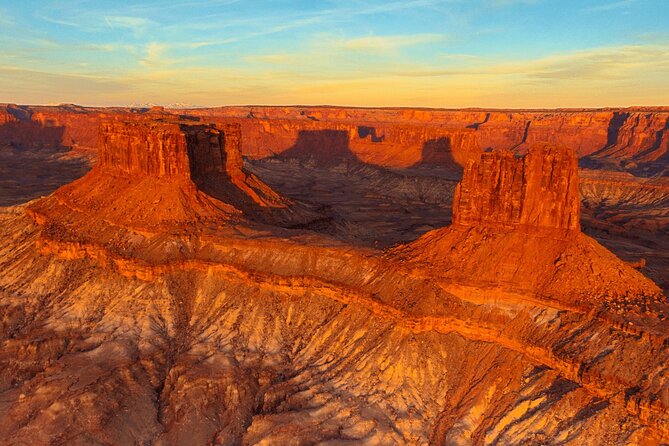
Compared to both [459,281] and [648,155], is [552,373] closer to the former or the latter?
[459,281]

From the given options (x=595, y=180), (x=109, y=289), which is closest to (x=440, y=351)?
(x=109, y=289)

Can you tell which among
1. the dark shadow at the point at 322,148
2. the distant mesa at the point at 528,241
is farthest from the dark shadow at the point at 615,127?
the distant mesa at the point at 528,241

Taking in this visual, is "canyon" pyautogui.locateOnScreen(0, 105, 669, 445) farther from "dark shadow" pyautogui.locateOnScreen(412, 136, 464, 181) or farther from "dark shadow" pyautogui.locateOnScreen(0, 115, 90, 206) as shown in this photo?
"dark shadow" pyautogui.locateOnScreen(412, 136, 464, 181)

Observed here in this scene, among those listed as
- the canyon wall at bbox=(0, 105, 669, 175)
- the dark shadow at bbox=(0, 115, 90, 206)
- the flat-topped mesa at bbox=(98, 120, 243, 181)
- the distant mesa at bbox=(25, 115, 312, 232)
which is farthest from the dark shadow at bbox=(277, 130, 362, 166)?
the distant mesa at bbox=(25, 115, 312, 232)

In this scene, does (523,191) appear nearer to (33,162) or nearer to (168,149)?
(168,149)

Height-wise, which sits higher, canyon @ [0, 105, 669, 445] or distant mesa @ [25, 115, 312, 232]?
distant mesa @ [25, 115, 312, 232]

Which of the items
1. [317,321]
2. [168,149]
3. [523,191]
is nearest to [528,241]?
[523,191]
